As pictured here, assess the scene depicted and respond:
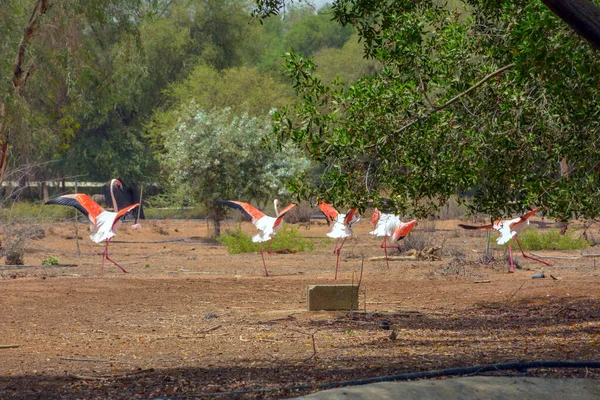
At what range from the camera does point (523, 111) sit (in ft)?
28.2

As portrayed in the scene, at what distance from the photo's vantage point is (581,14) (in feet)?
19.0

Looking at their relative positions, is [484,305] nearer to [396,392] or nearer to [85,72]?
[396,392]

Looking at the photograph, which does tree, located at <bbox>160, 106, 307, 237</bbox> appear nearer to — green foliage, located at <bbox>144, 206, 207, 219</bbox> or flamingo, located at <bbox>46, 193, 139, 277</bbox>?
green foliage, located at <bbox>144, 206, 207, 219</bbox>

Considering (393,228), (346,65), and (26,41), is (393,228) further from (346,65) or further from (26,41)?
(346,65)

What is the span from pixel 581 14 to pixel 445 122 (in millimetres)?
3238

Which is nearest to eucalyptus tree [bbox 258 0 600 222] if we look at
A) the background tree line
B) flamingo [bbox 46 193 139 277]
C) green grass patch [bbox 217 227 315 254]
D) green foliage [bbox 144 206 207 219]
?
the background tree line

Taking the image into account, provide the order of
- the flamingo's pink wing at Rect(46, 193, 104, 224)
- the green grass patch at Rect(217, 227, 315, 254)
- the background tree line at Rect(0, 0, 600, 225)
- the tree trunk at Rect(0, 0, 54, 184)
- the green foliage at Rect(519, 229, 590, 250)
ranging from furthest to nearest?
the green grass patch at Rect(217, 227, 315, 254) < the green foliage at Rect(519, 229, 590, 250) < the tree trunk at Rect(0, 0, 54, 184) < the flamingo's pink wing at Rect(46, 193, 104, 224) < the background tree line at Rect(0, 0, 600, 225)

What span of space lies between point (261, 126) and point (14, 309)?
22.5 m

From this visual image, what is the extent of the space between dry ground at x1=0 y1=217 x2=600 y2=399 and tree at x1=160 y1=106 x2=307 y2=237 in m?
10.2

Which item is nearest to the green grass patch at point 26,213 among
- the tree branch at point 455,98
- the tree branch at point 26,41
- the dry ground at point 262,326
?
the dry ground at point 262,326

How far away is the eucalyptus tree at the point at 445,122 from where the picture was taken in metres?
8.47

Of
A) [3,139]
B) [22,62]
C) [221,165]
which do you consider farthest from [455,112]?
[221,165]

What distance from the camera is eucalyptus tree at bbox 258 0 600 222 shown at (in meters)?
8.47

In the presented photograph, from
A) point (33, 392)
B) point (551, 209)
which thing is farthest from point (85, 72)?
point (33, 392)
